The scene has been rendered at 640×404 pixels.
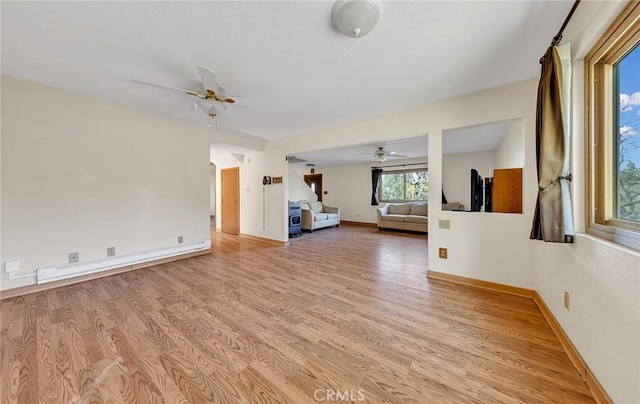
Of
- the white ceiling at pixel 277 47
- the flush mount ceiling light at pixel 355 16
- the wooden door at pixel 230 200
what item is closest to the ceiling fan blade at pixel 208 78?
the white ceiling at pixel 277 47

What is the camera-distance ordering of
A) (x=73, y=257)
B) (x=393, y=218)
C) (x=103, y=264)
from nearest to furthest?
(x=73, y=257) → (x=103, y=264) → (x=393, y=218)

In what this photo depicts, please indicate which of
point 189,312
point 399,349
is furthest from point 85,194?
point 399,349

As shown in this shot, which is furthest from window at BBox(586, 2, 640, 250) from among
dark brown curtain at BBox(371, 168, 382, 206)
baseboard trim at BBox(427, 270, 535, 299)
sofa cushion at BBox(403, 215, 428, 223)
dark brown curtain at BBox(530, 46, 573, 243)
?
dark brown curtain at BBox(371, 168, 382, 206)

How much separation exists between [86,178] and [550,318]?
5385 millimetres

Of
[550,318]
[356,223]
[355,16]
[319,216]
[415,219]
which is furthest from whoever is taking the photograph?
[356,223]

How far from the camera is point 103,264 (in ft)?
10.0

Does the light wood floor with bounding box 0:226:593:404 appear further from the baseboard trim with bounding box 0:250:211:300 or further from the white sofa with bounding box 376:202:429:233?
the white sofa with bounding box 376:202:429:233

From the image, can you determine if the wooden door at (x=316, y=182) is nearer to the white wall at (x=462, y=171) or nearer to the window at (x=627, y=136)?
the white wall at (x=462, y=171)

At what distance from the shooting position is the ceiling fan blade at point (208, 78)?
1.91 meters

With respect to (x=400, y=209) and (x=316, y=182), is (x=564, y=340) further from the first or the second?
(x=316, y=182)

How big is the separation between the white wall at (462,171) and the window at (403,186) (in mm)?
681

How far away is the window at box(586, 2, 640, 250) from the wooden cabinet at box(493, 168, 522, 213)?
1114 millimetres

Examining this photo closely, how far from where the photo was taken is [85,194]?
2.93 meters

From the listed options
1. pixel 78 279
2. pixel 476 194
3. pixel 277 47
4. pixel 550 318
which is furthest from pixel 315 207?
pixel 550 318
